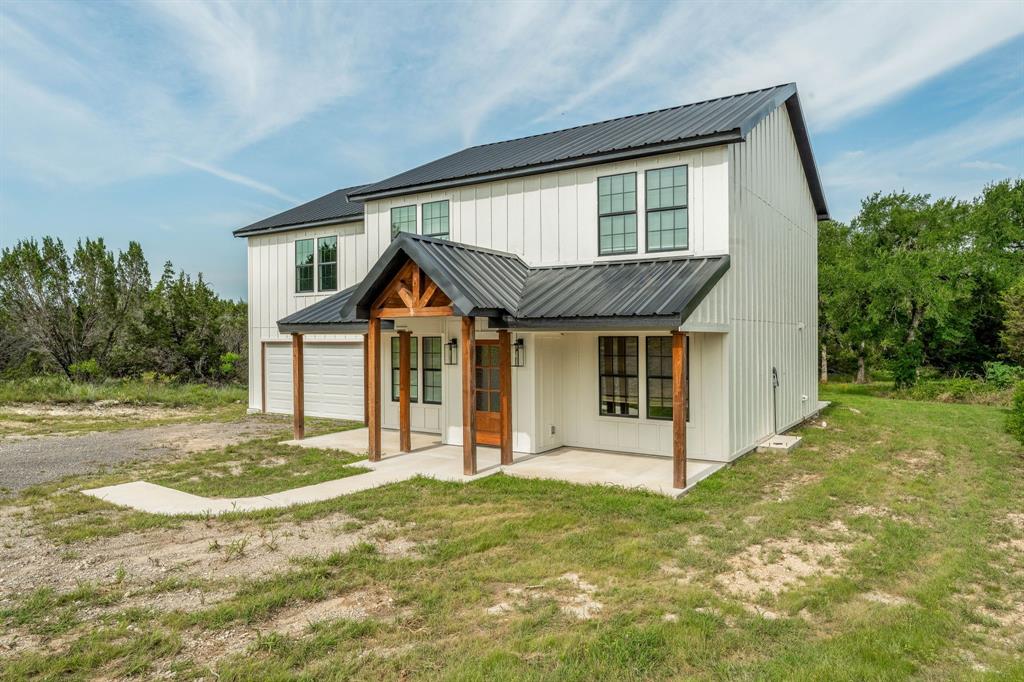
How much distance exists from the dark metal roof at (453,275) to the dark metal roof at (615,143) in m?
2.28

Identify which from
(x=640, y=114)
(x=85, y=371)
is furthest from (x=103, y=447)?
(x=640, y=114)

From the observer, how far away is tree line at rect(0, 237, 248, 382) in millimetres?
21203

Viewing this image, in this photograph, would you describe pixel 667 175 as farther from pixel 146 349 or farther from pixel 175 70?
pixel 146 349

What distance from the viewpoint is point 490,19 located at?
13797 millimetres

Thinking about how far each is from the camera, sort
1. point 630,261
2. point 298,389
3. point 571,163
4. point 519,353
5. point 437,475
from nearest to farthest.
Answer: point 437,475 < point 630,261 < point 519,353 < point 571,163 < point 298,389

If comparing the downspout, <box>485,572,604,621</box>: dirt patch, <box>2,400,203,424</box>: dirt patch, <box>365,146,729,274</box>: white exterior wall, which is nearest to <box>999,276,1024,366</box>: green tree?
the downspout

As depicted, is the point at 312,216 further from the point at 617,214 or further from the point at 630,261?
the point at 630,261

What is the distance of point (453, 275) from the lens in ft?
29.9

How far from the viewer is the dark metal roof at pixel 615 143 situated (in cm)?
1006

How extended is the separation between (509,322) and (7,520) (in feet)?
22.6

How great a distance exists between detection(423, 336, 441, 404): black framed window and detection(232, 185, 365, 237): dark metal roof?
4.48 metres

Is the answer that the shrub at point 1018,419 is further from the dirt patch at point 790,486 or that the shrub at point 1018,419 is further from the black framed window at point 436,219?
the black framed window at point 436,219

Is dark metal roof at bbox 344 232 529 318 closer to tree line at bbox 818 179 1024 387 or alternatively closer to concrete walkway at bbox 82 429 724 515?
concrete walkway at bbox 82 429 724 515

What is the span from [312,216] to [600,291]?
10.2 m
